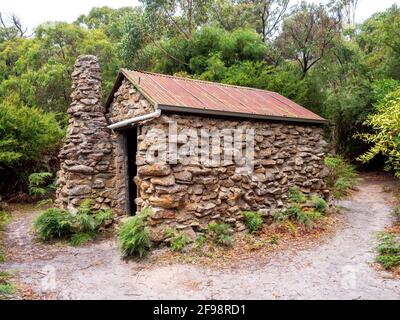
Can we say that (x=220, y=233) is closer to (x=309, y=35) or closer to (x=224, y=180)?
(x=224, y=180)

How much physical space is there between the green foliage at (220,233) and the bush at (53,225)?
3283 mm

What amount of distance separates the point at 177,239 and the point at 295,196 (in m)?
3.43

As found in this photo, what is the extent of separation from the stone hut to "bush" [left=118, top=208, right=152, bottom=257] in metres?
0.20

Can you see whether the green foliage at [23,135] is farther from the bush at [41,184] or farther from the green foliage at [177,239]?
the green foliage at [177,239]

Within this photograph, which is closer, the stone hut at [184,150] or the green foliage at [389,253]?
the green foliage at [389,253]

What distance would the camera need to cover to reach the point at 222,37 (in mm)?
15609

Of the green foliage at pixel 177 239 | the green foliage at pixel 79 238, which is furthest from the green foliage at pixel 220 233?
the green foliage at pixel 79 238

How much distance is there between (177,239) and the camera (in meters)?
6.24

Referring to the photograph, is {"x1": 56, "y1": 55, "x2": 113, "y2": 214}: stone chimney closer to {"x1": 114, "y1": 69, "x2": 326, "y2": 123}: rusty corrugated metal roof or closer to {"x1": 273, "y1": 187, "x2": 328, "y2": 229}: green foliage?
{"x1": 114, "y1": 69, "x2": 326, "y2": 123}: rusty corrugated metal roof

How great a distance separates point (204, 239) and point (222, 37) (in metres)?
11.7

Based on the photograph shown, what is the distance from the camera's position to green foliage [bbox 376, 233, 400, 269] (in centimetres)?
539

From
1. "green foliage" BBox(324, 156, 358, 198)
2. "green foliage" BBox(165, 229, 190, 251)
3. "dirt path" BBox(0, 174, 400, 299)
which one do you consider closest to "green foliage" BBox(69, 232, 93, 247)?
"dirt path" BBox(0, 174, 400, 299)

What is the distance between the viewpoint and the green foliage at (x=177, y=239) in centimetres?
613

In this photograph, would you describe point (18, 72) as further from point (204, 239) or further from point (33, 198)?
point (204, 239)
